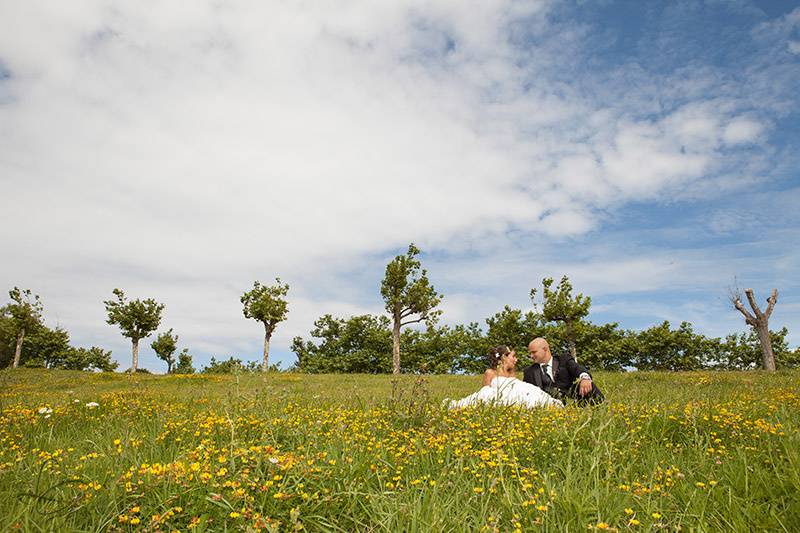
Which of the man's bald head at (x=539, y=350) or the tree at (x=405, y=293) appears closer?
the man's bald head at (x=539, y=350)

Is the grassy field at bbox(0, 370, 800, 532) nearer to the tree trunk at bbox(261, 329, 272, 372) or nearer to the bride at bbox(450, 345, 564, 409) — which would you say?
the bride at bbox(450, 345, 564, 409)

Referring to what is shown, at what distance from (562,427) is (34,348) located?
78.7 meters

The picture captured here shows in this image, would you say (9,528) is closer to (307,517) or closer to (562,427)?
(307,517)

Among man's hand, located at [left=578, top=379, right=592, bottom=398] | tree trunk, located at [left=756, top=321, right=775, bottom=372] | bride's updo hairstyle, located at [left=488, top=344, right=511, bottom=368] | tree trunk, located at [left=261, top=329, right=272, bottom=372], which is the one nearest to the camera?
man's hand, located at [left=578, top=379, right=592, bottom=398]

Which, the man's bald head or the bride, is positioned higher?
the man's bald head

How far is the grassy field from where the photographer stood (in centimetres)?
304

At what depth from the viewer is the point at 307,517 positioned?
3.11 m

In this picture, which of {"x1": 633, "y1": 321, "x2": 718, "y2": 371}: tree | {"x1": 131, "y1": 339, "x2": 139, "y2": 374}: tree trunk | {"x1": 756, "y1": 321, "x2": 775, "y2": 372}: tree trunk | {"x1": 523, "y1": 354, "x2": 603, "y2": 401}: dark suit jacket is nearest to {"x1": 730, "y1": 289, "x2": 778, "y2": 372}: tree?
{"x1": 756, "y1": 321, "x2": 775, "y2": 372}: tree trunk

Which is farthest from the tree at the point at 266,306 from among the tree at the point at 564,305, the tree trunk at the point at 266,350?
the tree at the point at 564,305

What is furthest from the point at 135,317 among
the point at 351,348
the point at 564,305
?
the point at 564,305

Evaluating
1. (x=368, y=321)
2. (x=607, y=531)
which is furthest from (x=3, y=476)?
(x=368, y=321)

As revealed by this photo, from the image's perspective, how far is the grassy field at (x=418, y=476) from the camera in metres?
3.04

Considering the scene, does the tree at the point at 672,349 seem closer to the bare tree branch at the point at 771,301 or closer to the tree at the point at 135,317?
the bare tree branch at the point at 771,301

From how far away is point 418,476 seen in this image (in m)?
4.05
